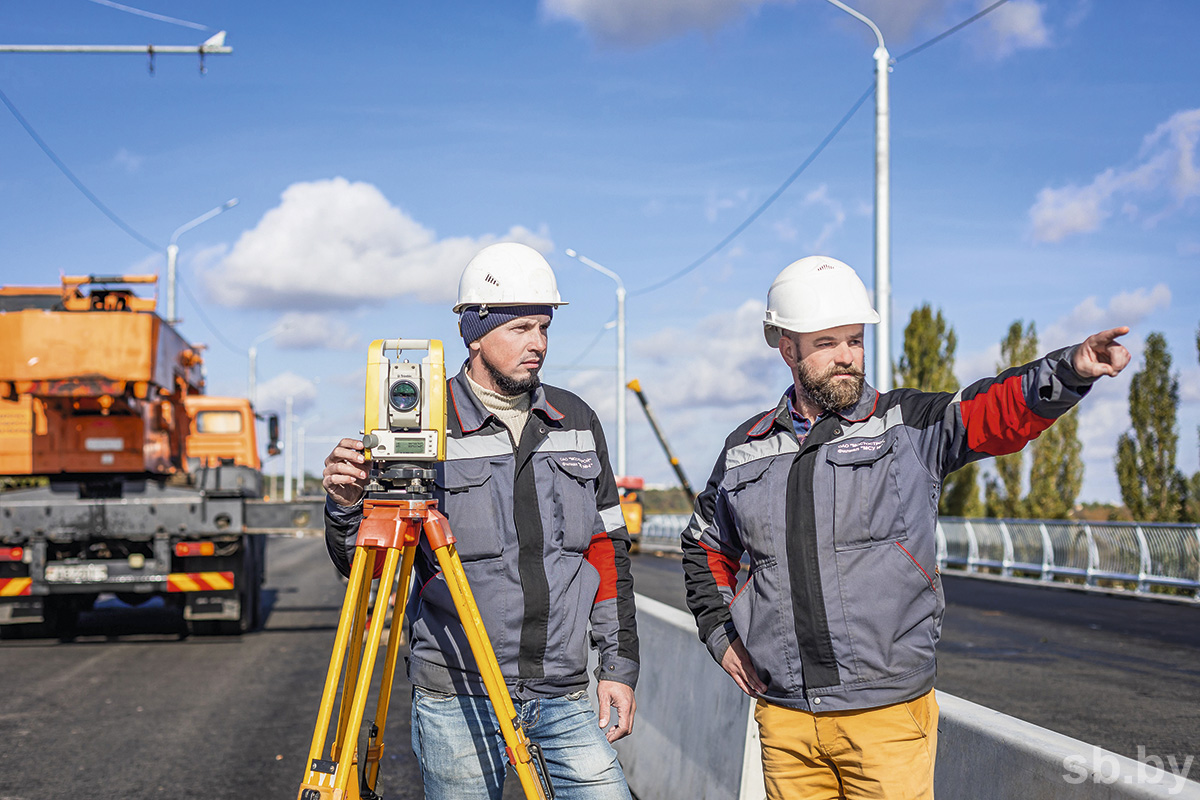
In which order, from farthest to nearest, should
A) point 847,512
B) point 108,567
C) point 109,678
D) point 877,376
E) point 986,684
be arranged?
1. point 877,376
2. point 108,567
3. point 109,678
4. point 986,684
5. point 847,512

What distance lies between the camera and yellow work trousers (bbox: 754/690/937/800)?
307cm

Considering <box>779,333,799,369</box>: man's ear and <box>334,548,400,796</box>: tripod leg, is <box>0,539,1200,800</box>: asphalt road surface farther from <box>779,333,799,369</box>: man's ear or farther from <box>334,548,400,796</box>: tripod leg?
<box>779,333,799,369</box>: man's ear

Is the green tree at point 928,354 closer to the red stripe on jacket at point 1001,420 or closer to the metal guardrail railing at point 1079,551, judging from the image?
the metal guardrail railing at point 1079,551

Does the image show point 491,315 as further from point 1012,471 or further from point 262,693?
point 1012,471

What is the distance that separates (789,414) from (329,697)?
4.87 feet

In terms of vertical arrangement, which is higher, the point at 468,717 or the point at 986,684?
the point at 468,717

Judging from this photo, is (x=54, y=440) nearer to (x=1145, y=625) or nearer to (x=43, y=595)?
(x=43, y=595)

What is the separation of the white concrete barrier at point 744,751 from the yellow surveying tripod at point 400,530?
4.28ft

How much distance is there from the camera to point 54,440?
13508 mm

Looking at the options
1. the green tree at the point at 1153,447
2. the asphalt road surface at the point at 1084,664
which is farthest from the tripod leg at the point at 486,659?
the green tree at the point at 1153,447

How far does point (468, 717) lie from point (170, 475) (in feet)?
42.6

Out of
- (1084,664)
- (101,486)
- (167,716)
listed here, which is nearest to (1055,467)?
(1084,664)

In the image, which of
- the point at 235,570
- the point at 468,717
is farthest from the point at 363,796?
the point at 235,570

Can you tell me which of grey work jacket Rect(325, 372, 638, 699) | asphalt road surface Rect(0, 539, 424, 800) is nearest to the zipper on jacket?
grey work jacket Rect(325, 372, 638, 699)
